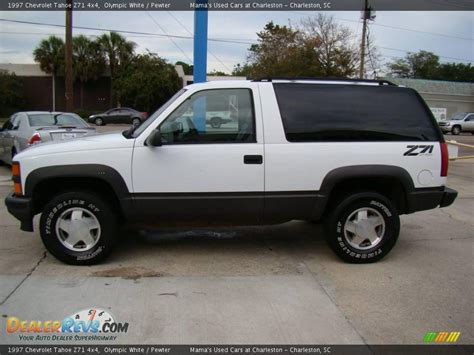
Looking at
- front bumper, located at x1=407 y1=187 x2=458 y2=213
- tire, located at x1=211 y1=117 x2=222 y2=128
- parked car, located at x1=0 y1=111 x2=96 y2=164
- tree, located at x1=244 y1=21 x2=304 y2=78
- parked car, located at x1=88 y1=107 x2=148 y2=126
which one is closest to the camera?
tire, located at x1=211 y1=117 x2=222 y2=128

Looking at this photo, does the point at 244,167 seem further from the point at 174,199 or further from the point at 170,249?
the point at 170,249

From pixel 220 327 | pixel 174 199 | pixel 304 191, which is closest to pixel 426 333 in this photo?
pixel 220 327

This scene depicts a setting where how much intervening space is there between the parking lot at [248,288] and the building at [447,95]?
1796 inches

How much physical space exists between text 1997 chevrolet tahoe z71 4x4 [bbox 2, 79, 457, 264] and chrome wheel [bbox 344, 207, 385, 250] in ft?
0.04

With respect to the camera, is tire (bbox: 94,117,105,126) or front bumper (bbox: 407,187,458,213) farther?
tire (bbox: 94,117,105,126)

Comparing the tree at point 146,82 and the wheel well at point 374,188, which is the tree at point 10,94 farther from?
the wheel well at point 374,188

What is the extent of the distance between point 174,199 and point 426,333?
8.66 ft

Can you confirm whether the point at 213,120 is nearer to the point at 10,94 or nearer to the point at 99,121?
Answer: the point at 99,121

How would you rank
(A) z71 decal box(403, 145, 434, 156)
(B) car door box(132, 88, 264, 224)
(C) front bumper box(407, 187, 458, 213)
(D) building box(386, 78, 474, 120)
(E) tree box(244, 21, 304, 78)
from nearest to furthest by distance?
(B) car door box(132, 88, 264, 224)
(A) z71 decal box(403, 145, 434, 156)
(C) front bumper box(407, 187, 458, 213)
(E) tree box(244, 21, 304, 78)
(D) building box(386, 78, 474, 120)

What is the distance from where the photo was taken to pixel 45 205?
5.12m

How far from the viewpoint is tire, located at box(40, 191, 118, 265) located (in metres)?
4.91

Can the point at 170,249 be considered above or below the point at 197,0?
below

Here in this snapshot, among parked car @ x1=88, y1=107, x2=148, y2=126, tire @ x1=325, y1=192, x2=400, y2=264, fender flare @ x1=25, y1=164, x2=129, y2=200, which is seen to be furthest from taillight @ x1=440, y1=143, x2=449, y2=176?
parked car @ x1=88, y1=107, x2=148, y2=126
